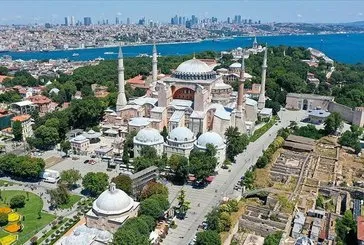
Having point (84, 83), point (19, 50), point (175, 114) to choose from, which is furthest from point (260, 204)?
point (19, 50)

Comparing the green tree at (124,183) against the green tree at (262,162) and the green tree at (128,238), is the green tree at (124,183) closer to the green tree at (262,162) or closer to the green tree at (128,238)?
the green tree at (128,238)

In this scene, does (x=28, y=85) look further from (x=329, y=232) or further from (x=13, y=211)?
(x=329, y=232)

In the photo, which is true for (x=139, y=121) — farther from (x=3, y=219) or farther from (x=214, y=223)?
(x=214, y=223)

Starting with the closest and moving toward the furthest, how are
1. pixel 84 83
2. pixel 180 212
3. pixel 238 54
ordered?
1. pixel 180 212
2. pixel 84 83
3. pixel 238 54

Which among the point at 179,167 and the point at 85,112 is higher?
the point at 85,112

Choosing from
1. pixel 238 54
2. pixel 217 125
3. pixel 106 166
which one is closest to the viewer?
pixel 106 166

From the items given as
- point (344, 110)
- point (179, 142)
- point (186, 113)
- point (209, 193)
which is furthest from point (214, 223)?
point (344, 110)

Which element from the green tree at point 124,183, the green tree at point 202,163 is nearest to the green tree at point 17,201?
the green tree at point 124,183
